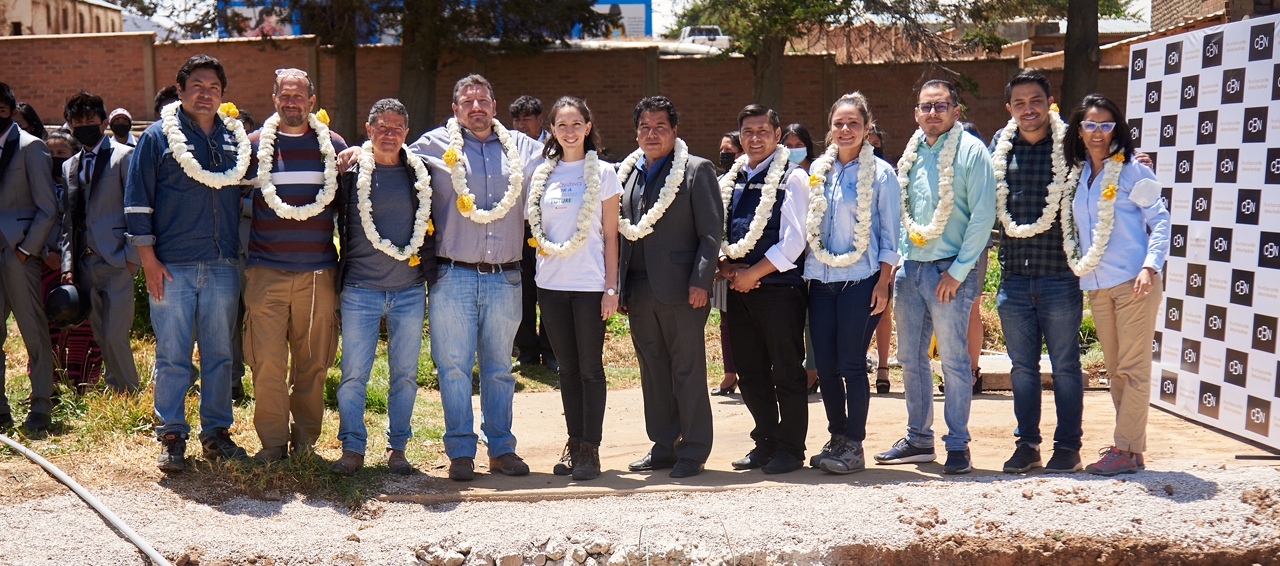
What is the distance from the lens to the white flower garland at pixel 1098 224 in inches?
199

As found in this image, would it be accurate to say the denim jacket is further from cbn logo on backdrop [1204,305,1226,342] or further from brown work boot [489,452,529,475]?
cbn logo on backdrop [1204,305,1226,342]

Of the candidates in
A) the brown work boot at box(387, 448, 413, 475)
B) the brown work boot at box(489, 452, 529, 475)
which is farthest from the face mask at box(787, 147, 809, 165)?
the brown work boot at box(387, 448, 413, 475)

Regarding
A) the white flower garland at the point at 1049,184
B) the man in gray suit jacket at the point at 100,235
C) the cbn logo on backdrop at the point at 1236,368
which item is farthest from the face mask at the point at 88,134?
the cbn logo on backdrop at the point at 1236,368

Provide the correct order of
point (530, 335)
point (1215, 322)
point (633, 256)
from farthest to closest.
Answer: point (530, 335) → point (1215, 322) → point (633, 256)

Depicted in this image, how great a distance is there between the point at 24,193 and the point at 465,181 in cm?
310

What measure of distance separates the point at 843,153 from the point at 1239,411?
3119mm

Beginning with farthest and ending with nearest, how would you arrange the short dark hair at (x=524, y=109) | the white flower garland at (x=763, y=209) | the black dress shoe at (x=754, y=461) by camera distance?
the short dark hair at (x=524, y=109), the black dress shoe at (x=754, y=461), the white flower garland at (x=763, y=209)

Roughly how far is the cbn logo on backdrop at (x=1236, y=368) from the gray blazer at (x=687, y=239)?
3.49 metres

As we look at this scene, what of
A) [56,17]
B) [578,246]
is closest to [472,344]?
[578,246]

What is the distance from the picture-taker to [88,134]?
663 centimetres

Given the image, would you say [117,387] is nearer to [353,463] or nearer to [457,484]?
[353,463]

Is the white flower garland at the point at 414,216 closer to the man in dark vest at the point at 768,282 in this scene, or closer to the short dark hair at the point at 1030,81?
the man in dark vest at the point at 768,282

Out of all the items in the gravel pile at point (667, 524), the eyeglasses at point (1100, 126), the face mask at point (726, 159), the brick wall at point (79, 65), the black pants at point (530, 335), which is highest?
the brick wall at point (79, 65)

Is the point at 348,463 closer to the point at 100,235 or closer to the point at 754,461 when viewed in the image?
the point at 754,461
